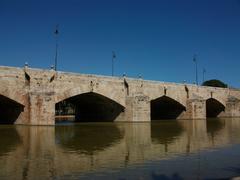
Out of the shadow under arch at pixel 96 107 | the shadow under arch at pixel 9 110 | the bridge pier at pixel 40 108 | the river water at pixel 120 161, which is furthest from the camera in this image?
the shadow under arch at pixel 96 107

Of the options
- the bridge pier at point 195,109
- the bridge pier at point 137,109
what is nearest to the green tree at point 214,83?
the bridge pier at point 195,109

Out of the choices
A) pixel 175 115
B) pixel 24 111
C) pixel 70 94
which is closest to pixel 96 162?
pixel 24 111

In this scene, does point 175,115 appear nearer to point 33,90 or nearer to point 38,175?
point 33,90

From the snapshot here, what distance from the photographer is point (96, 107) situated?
38.8 meters

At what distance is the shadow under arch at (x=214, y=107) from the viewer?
50481 millimetres

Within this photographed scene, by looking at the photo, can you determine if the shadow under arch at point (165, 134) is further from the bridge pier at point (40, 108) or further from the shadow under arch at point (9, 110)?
the shadow under arch at point (9, 110)

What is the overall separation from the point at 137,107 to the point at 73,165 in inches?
974

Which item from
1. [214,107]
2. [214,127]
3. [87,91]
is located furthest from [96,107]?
[214,107]

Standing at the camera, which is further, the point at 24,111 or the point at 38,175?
the point at 24,111

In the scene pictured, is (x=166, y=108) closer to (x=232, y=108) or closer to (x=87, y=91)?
(x=232, y=108)

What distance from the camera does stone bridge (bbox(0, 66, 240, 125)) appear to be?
2562 centimetres

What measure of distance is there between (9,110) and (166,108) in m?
23.8

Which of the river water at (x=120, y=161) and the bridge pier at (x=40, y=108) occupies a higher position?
the bridge pier at (x=40, y=108)

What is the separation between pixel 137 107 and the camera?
3388 centimetres
